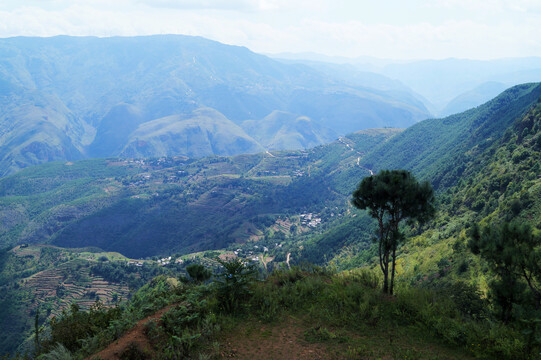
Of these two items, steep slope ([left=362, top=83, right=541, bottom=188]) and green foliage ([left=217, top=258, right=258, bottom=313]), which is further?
steep slope ([left=362, top=83, right=541, bottom=188])

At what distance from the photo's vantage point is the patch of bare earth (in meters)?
11.6

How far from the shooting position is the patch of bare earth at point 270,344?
11594mm

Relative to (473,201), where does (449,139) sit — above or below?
above

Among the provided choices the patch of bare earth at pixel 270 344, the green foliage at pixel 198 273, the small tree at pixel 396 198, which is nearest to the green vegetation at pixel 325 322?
the patch of bare earth at pixel 270 344

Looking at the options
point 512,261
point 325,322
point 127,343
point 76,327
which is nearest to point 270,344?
point 325,322

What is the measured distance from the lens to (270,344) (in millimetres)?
12383

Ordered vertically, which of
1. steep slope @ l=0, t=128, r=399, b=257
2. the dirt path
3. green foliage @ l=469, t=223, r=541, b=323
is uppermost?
green foliage @ l=469, t=223, r=541, b=323

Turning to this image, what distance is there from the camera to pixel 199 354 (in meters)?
10.8

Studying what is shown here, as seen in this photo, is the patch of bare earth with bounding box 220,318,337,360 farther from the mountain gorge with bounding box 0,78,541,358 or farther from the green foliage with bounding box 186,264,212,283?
the mountain gorge with bounding box 0,78,541,358

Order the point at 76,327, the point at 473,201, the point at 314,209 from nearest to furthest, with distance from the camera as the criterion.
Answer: the point at 76,327, the point at 473,201, the point at 314,209

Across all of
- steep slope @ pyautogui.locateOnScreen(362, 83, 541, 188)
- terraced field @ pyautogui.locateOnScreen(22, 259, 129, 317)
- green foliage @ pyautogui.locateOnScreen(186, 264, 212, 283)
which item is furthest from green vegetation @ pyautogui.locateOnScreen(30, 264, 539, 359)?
terraced field @ pyautogui.locateOnScreen(22, 259, 129, 317)

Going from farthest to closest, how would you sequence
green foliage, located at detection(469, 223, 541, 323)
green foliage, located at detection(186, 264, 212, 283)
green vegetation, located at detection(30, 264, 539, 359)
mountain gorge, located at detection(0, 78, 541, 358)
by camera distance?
mountain gorge, located at detection(0, 78, 541, 358), green foliage, located at detection(186, 264, 212, 283), green foliage, located at detection(469, 223, 541, 323), green vegetation, located at detection(30, 264, 539, 359)

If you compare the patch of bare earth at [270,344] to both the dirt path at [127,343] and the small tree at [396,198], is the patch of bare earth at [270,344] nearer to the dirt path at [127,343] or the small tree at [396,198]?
the dirt path at [127,343]

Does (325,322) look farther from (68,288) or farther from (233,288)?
(68,288)
